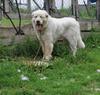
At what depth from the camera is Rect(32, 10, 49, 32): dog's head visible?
9.72 meters

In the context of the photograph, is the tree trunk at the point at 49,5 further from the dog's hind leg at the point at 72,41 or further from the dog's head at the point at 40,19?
the dog's head at the point at 40,19

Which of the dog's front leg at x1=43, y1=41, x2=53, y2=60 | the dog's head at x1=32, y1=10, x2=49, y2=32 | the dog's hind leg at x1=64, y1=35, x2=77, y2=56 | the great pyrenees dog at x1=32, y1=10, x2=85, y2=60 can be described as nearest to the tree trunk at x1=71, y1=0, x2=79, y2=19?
the great pyrenees dog at x1=32, y1=10, x2=85, y2=60

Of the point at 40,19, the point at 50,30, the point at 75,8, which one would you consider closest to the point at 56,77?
the point at 40,19

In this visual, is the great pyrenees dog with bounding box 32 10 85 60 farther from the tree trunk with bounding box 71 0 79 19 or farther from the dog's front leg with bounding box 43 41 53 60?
the tree trunk with bounding box 71 0 79 19

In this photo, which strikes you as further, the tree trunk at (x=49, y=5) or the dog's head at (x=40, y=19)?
the tree trunk at (x=49, y=5)

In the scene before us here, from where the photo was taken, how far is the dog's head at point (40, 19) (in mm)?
9719

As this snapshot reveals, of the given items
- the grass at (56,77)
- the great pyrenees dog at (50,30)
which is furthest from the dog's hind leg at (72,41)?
the grass at (56,77)

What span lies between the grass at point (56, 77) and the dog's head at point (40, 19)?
757 millimetres

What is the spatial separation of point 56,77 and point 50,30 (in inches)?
102

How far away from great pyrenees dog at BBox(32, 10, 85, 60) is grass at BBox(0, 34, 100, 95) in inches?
15.9

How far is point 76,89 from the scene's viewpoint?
6.67 m

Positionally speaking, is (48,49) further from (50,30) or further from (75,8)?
(75,8)

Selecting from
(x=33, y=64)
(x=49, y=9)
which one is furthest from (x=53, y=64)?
(x=49, y=9)

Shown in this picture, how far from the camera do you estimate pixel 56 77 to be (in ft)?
25.3
